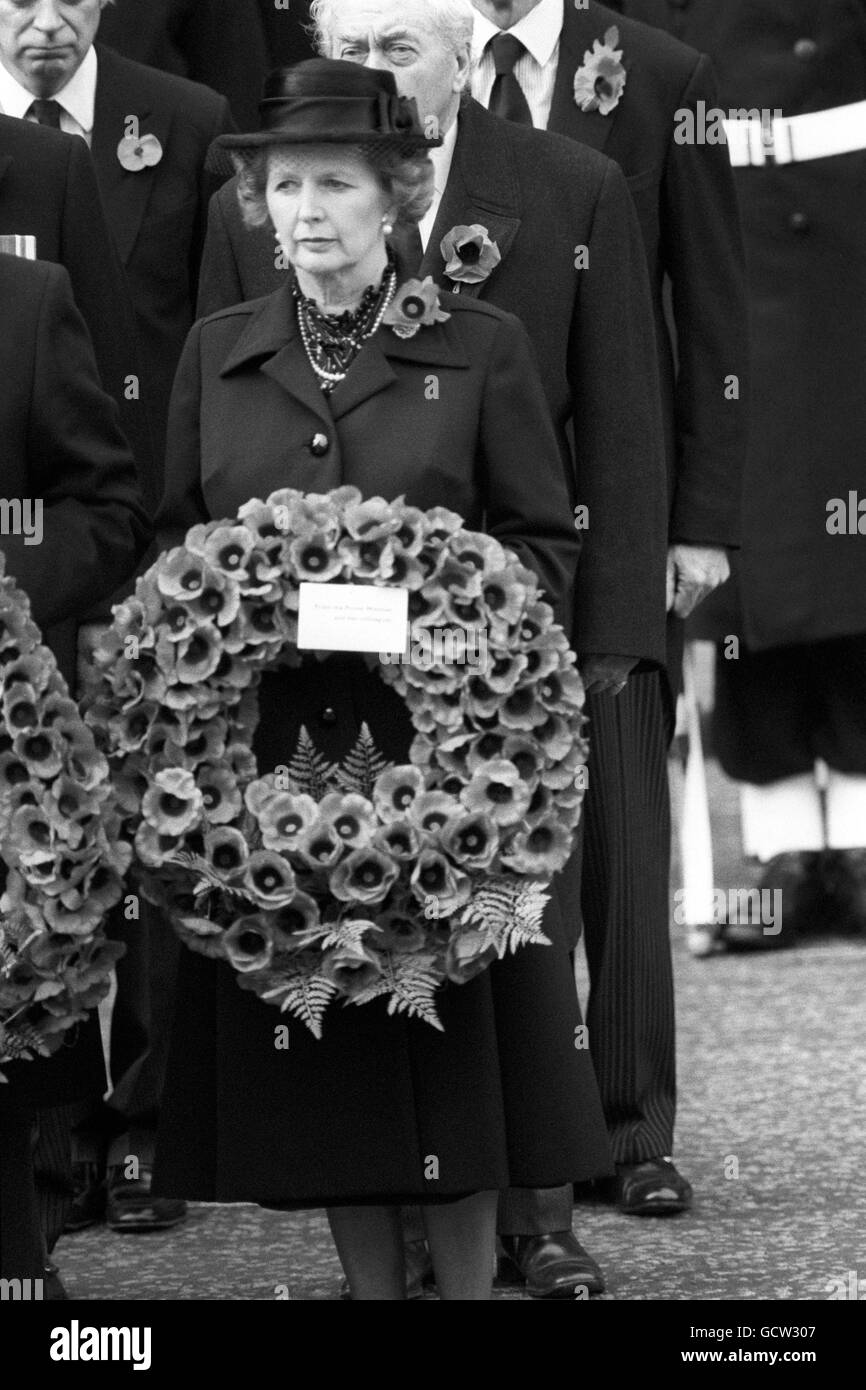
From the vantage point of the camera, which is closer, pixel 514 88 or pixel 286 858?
pixel 286 858

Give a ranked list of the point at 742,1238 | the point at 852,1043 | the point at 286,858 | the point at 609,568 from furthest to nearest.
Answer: the point at 852,1043, the point at 742,1238, the point at 609,568, the point at 286,858

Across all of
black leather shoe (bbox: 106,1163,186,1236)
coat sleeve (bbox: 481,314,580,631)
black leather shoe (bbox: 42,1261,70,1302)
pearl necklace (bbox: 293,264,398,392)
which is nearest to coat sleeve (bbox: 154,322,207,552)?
pearl necklace (bbox: 293,264,398,392)

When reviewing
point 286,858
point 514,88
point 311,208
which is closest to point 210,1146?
point 286,858

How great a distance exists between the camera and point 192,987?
4488 mm

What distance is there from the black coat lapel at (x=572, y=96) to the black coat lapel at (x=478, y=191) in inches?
20.4

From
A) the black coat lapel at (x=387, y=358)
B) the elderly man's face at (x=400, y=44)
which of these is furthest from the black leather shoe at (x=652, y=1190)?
the elderly man's face at (x=400, y=44)

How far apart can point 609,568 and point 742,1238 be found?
123 cm

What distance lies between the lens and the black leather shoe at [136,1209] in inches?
221

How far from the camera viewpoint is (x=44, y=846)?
4059mm

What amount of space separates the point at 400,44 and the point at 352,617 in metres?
1.05

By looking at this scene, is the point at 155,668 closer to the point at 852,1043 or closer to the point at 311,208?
the point at 311,208

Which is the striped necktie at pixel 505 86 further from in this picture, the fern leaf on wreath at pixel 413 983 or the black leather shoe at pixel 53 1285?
the black leather shoe at pixel 53 1285

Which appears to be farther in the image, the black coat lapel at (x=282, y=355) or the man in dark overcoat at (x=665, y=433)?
the man in dark overcoat at (x=665, y=433)
